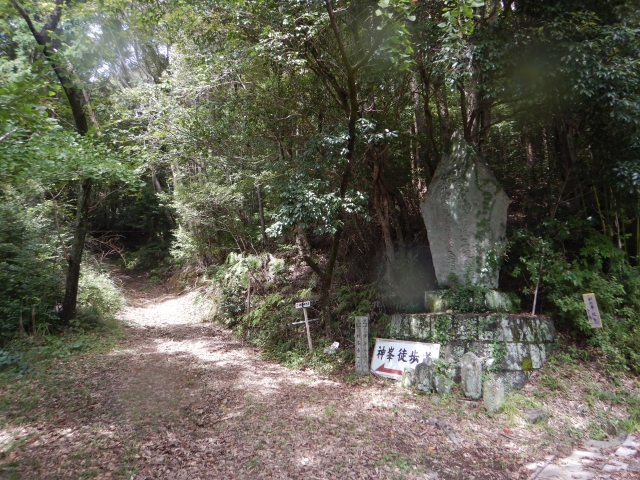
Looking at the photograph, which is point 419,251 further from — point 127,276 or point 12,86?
point 127,276

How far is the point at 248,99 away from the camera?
8398mm

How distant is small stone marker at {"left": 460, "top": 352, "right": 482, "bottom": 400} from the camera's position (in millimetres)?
5547

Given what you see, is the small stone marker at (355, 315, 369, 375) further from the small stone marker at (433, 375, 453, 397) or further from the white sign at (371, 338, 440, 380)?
the small stone marker at (433, 375, 453, 397)

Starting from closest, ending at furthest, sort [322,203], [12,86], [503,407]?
[12,86] → [503,407] → [322,203]

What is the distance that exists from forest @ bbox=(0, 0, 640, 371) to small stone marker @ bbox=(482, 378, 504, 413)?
7.47 feet

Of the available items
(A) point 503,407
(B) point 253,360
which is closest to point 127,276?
(B) point 253,360

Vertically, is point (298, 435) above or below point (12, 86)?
below

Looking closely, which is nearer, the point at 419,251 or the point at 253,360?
the point at 253,360

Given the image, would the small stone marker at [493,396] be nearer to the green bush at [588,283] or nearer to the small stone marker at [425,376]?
the small stone marker at [425,376]

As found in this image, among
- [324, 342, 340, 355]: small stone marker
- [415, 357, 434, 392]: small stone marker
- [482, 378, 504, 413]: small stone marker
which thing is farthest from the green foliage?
[324, 342, 340, 355]: small stone marker

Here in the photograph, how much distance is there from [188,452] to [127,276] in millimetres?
16804

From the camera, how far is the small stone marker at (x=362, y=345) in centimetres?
686

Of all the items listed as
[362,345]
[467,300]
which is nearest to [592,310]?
[467,300]

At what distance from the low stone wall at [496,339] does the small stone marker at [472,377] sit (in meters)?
0.39
